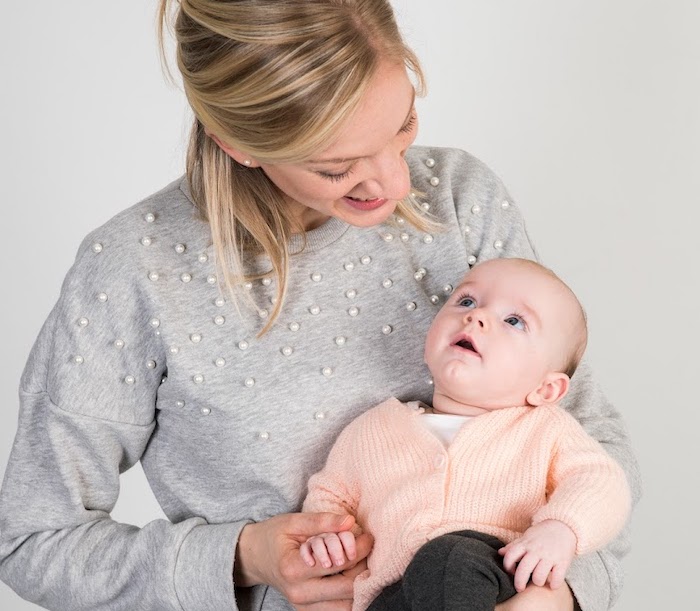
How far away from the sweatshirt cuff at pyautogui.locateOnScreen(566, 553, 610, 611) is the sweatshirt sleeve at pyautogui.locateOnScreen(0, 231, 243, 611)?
0.53 meters

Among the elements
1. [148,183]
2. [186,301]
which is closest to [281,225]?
[186,301]

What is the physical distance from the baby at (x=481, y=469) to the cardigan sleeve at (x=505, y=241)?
11 centimetres

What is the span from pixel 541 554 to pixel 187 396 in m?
0.64

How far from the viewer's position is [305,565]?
6.05 ft

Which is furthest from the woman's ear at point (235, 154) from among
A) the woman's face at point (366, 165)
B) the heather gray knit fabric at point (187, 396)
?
the heather gray knit fabric at point (187, 396)

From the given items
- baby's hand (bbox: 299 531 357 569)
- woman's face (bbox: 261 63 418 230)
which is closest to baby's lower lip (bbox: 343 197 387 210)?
woman's face (bbox: 261 63 418 230)

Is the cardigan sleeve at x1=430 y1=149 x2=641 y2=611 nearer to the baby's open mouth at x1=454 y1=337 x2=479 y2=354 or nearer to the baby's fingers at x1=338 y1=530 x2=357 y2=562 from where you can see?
the baby's open mouth at x1=454 y1=337 x2=479 y2=354

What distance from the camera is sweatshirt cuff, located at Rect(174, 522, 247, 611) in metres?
1.94

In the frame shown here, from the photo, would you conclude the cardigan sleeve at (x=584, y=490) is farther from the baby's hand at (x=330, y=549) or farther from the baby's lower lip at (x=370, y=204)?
the baby's lower lip at (x=370, y=204)

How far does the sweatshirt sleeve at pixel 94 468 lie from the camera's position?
6.43 feet

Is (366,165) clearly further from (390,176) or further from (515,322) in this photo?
(515,322)

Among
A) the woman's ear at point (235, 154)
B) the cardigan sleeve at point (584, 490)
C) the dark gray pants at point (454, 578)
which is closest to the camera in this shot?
the dark gray pants at point (454, 578)

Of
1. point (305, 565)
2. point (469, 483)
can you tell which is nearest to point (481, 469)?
point (469, 483)

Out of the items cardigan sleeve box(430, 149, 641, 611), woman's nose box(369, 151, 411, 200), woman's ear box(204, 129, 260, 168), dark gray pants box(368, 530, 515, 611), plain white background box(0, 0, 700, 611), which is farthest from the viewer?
plain white background box(0, 0, 700, 611)
